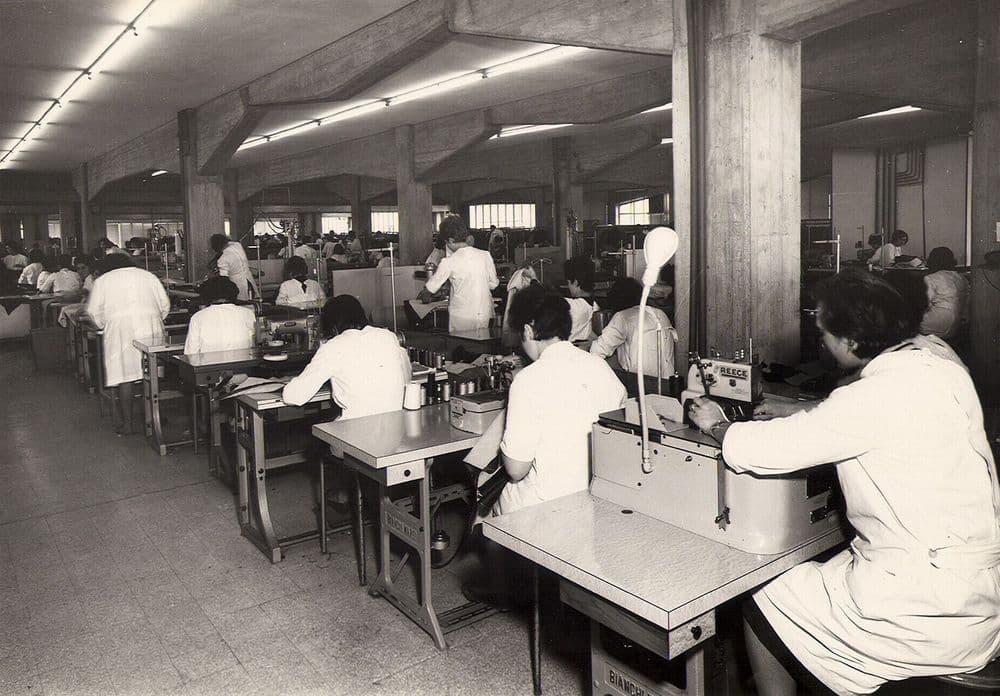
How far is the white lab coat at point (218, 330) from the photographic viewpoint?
4867mm

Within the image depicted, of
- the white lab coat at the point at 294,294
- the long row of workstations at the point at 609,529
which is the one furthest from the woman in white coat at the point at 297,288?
the long row of workstations at the point at 609,529

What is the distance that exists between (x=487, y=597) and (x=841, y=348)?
1686 mm

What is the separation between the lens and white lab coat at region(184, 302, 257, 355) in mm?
4867

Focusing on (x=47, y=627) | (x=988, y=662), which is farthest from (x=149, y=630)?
(x=988, y=662)

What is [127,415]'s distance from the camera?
18.7 ft

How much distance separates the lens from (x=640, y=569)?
168 cm

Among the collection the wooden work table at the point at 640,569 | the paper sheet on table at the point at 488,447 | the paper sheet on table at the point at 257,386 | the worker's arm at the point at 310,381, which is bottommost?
the wooden work table at the point at 640,569

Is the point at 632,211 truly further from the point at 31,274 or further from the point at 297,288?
the point at 297,288

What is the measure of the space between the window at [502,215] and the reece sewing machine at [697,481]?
1862 centimetres

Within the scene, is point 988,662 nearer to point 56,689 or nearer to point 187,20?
point 56,689

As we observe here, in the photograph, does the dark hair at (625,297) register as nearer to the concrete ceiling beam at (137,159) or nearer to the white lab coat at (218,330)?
the white lab coat at (218,330)

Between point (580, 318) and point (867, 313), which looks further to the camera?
point (580, 318)

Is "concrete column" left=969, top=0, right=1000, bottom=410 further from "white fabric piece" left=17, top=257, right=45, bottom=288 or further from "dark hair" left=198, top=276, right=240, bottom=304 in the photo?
"white fabric piece" left=17, top=257, right=45, bottom=288

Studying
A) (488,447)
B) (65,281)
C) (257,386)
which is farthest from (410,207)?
(488,447)
